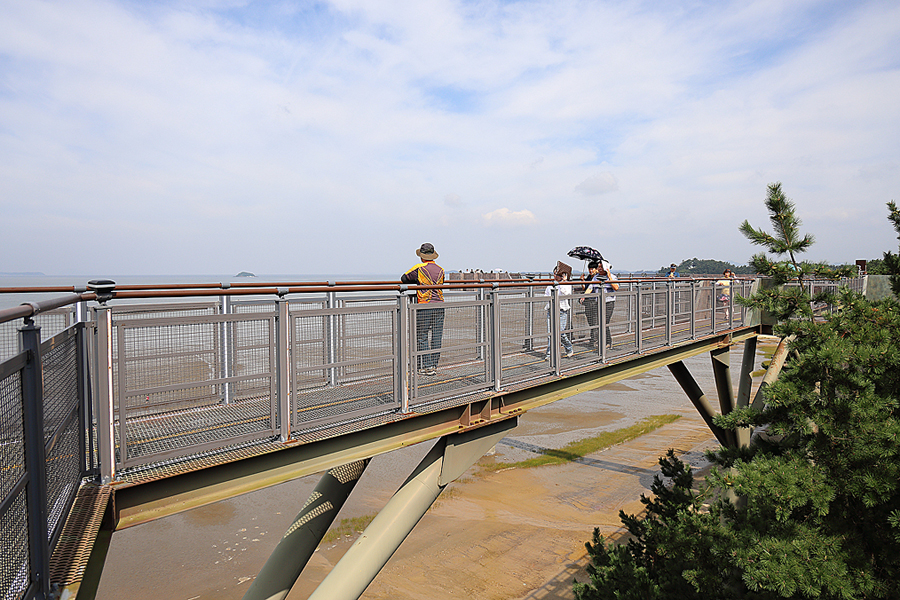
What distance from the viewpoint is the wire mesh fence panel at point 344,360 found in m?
4.50

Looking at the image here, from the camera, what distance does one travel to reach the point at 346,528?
11.7 metres

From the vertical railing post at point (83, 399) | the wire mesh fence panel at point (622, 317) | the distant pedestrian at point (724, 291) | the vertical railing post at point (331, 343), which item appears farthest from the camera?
the distant pedestrian at point (724, 291)

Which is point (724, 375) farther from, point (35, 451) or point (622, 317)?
point (35, 451)

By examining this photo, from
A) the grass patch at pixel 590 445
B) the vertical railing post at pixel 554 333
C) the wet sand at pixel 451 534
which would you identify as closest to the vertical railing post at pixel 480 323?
the vertical railing post at pixel 554 333

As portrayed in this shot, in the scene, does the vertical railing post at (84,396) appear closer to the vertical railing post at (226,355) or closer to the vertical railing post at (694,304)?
the vertical railing post at (226,355)

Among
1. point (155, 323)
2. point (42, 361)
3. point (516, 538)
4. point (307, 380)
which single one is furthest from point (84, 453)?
point (516, 538)

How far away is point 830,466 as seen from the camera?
4488 mm

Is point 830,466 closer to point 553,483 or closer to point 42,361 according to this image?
point 42,361

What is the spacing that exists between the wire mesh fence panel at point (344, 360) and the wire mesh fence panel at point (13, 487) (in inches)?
85.6

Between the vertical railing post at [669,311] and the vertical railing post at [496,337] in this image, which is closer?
the vertical railing post at [496,337]

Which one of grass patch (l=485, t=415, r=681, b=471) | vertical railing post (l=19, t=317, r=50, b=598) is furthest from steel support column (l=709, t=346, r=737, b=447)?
vertical railing post (l=19, t=317, r=50, b=598)

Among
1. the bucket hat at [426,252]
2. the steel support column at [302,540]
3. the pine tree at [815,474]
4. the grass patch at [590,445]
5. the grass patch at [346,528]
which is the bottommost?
the grass patch at [346,528]

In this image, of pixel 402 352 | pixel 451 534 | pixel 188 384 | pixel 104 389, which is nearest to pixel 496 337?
pixel 402 352

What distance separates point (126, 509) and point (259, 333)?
1.44 meters
